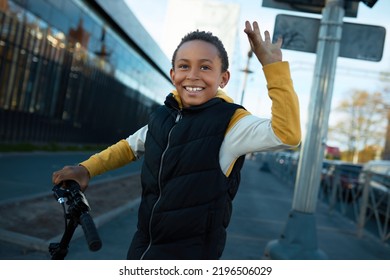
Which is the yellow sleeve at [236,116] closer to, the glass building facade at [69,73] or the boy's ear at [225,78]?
the boy's ear at [225,78]

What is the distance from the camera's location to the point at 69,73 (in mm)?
16812

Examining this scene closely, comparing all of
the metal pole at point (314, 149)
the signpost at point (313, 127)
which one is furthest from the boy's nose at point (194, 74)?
the metal pole at point (314, 149)

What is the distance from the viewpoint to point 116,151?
1.84 meters

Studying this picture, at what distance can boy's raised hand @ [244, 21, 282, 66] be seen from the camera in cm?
Answer: 149

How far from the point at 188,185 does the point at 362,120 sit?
19.6 meters

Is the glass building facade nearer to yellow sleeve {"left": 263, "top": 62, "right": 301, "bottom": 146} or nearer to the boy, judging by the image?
the boy

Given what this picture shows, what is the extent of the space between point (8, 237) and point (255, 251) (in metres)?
2.68

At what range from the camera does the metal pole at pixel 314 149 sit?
3.97m

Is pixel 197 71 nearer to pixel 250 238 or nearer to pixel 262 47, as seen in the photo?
pixel 262 47

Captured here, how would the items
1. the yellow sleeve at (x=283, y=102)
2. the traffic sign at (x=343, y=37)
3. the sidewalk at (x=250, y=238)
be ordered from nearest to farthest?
the yellow sleeve at (x=283, y=102)
the traffic sign at (x=343, y=37)
the sidewalk at (x=250, y=238)

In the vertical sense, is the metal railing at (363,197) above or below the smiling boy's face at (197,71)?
below

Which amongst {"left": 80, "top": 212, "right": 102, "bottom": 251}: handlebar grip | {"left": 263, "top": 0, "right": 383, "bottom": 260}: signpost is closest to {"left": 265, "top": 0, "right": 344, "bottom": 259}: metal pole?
{"left": 263, "top": 0, "right": 383, "bottom": 260}: signpost

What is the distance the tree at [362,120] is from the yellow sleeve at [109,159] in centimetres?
604

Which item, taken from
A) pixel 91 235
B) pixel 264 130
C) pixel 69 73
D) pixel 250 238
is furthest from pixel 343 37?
pixel 69 73
